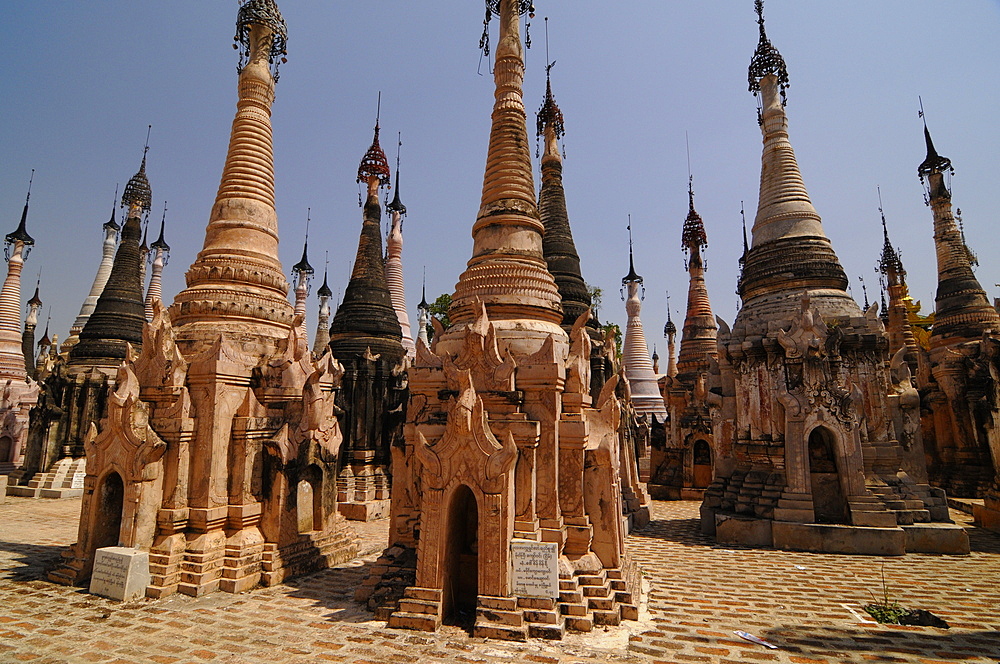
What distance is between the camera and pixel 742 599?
348 inches

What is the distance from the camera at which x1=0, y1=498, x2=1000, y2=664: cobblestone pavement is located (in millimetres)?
6449

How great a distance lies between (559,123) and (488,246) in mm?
12424

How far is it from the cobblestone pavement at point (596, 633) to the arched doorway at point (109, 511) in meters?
0.89

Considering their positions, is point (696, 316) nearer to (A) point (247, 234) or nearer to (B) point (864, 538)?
(B) point (864, 538)

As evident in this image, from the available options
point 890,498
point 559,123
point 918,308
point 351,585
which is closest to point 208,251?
point 351,585

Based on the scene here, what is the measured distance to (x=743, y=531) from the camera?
13477mm

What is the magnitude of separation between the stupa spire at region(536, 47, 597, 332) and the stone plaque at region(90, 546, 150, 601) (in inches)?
444

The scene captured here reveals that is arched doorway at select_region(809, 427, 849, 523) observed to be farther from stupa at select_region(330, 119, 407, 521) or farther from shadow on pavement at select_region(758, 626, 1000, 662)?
stupa at select_region(330, 119, 407, 521)

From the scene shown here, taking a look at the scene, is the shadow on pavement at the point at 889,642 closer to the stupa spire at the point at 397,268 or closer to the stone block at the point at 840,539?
the stone block at the point at 840,539

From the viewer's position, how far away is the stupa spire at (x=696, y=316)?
27656 millimetres

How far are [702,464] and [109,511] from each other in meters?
21.1

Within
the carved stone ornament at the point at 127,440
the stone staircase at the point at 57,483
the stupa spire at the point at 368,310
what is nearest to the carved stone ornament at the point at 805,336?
the stupa spire at the point at 368,310

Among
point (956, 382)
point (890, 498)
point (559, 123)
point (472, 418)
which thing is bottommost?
point (890, 498)

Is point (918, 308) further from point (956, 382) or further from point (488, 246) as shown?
point (488, 246)
